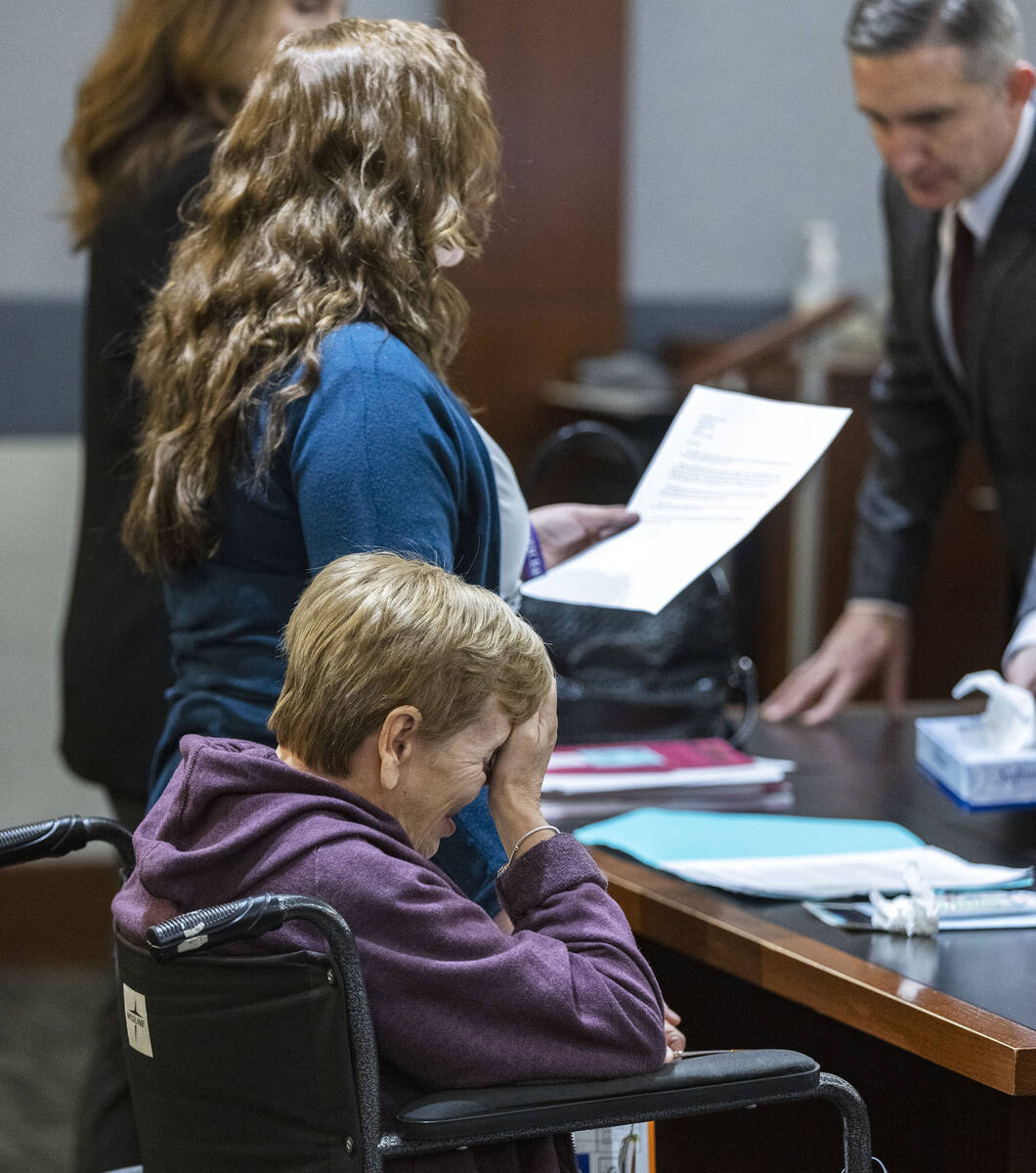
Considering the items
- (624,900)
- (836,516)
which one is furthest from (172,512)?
(836,516)

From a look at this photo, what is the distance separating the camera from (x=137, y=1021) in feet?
3.97

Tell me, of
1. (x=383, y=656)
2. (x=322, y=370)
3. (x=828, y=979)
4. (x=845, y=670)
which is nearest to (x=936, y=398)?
(x=845, y=670)

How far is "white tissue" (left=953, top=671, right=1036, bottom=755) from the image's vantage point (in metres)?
1.94

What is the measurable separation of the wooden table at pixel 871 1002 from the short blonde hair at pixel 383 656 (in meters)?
0.44

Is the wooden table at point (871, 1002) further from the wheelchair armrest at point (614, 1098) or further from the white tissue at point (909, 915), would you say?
the wheelchair armrest at point (614, 1098)

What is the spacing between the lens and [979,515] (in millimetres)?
4328

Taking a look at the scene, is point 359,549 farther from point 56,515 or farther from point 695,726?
→ point 56,515

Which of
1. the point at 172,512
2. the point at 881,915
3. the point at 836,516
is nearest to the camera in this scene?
the point at 172,512

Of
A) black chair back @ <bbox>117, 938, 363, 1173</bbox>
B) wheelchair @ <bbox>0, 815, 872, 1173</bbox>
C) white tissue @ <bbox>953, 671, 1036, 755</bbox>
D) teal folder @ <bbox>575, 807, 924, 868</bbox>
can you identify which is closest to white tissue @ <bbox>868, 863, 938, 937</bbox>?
teal folder @ <bbox>575, 807, 924, 868</bbox>

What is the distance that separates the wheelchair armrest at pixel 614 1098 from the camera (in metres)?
1.12

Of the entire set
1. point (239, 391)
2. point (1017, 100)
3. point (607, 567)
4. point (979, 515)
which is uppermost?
point (1017, 100)

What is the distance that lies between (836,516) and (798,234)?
3.15 ft

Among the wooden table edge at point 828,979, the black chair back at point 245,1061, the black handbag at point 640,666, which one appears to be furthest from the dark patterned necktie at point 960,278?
the black chair back at point 245,1061

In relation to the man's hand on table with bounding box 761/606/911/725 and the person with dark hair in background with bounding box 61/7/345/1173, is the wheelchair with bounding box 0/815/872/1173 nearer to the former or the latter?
the person with dark hair in background with bounding box 61/7/345/1173
